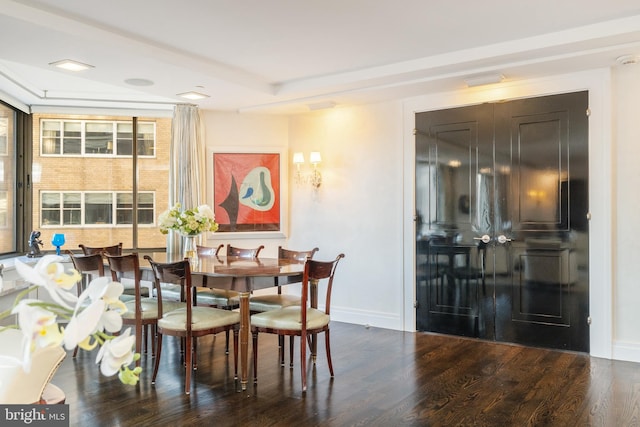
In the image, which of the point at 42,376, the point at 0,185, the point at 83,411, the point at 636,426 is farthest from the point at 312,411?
the point at 0,185

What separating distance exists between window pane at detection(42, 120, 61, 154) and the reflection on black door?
4230mm

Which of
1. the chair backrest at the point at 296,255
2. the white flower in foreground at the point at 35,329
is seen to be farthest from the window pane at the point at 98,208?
the white flower in foreground at the point at 35,329

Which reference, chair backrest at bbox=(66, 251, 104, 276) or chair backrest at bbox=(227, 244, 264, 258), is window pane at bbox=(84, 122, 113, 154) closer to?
chair backrest at bbox=(227, 244, 264, 258)

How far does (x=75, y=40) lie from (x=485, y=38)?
122 inches

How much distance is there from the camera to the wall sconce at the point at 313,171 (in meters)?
5.82

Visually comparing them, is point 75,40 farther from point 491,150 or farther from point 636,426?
point 636,426

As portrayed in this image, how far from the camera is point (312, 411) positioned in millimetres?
3055

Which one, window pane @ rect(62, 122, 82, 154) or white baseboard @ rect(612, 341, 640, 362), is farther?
window pane @ rect(62, 122, 82, 154)

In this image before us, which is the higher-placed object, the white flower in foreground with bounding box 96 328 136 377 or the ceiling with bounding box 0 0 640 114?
the ceiling with bounding box 0 0 640 114

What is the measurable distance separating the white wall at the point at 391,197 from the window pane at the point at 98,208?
57.5 inches

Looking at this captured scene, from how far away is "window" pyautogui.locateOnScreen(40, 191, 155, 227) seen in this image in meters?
5.95

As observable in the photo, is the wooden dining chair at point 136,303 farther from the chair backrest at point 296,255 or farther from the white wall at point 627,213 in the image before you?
the white wall at point 627,213

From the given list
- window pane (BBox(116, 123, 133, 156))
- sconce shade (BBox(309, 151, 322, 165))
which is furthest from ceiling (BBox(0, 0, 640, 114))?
window pane (BBox(116, 123, 133, 156))

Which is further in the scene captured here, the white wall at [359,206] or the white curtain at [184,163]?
the white curtain at [184,163]
